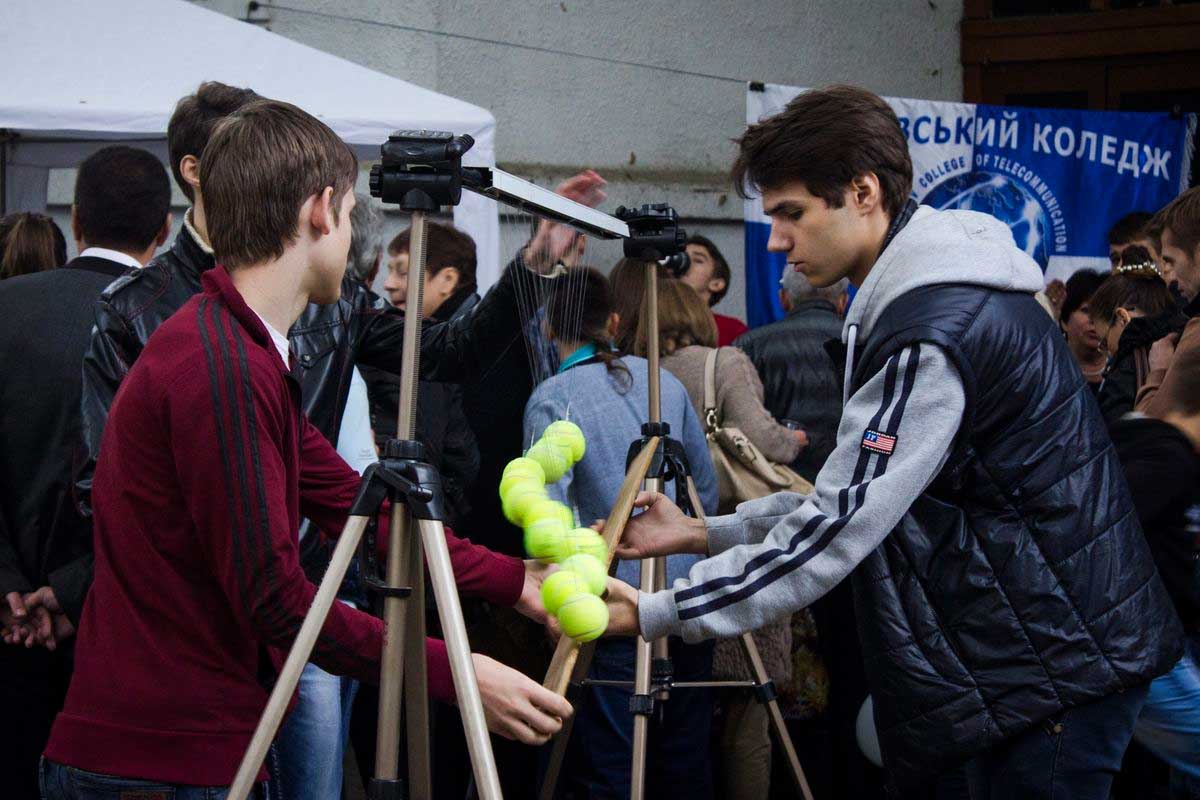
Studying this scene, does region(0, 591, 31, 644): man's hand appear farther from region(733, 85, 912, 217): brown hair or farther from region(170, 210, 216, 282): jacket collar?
region(733, 85, 912, 217): brown hair

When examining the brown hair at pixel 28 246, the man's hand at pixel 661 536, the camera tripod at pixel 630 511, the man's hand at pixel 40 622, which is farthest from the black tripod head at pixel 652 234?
the brown hair at pixel 28 246

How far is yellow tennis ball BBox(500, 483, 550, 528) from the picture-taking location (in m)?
2.36

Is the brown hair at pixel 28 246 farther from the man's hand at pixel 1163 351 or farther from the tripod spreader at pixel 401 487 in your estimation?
the man's hand at pixel 1163 351

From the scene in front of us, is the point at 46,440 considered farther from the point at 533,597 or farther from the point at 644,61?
the point at 644,61

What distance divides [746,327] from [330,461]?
14.2 ft

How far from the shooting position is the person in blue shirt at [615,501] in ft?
12.3

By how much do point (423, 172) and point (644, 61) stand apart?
19.1ft

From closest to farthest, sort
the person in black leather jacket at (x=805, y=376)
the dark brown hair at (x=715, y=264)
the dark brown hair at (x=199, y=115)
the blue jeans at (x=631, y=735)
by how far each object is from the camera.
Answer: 1. the dark brown hair at (x=199, y=115)
2. the blue jeans at (x=631, y=735)
3. the person in black leather jacket at (x=805, y=376)
4. the dark brown hair at (x=715, y=264)

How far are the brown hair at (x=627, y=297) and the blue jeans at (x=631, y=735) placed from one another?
38.7 inches

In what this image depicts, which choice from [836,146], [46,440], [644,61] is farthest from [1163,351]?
[644,61]

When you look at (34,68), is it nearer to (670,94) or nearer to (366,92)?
(366,92)

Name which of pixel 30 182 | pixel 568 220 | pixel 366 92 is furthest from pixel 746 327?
pixel 568 220

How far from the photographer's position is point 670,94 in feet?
25.5

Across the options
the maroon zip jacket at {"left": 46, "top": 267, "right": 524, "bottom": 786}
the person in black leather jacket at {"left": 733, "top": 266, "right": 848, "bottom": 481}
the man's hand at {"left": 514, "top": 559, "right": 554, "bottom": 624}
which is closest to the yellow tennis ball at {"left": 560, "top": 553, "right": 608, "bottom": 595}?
the man's hand at {"left": 514, "top": 559, "right": 554, "bottom": 624}
